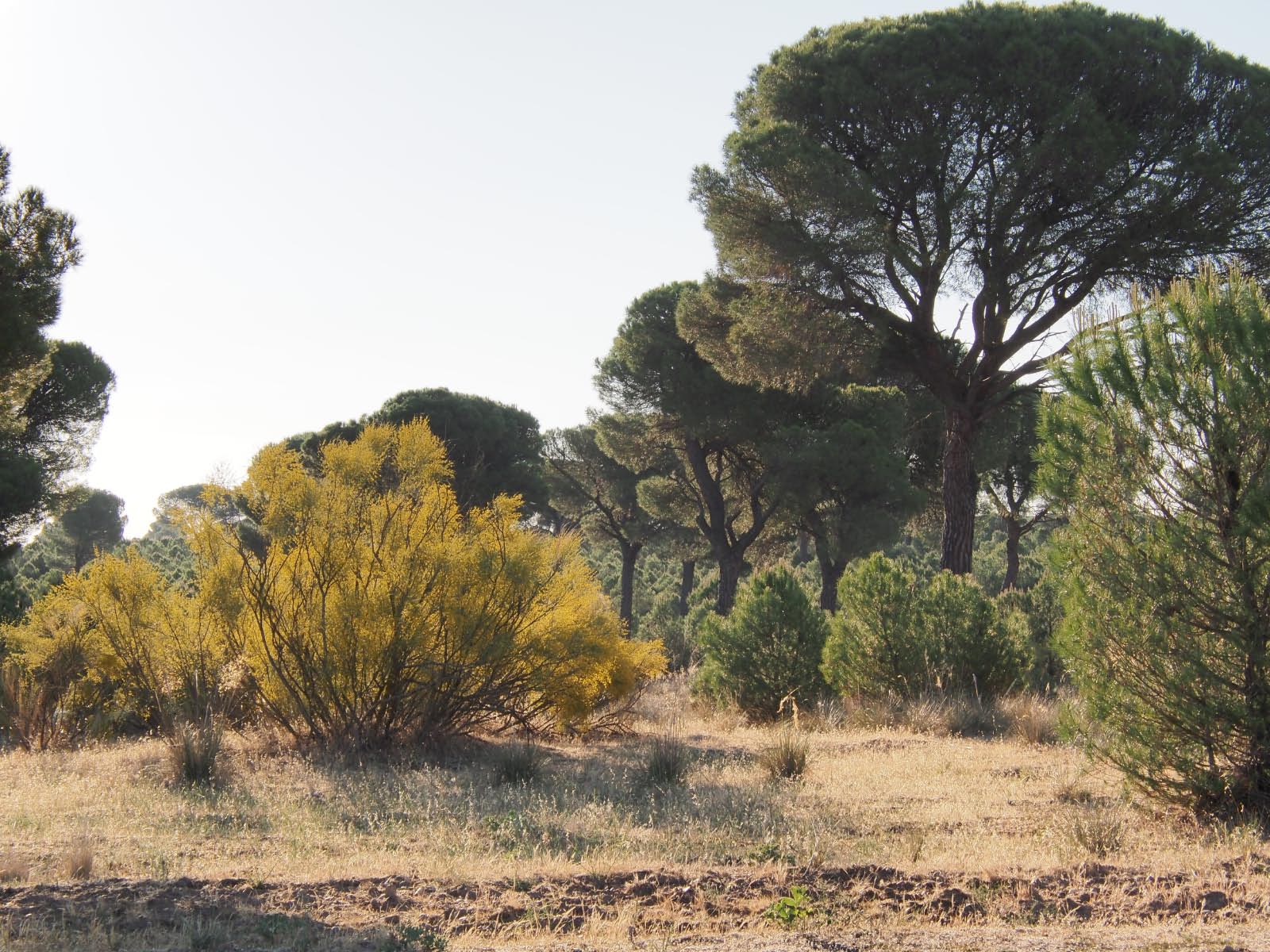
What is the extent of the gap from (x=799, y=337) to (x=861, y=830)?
8.93m

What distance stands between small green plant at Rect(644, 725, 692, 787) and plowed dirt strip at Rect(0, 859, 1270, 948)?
2723 mm

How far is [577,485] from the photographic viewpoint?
30625mm

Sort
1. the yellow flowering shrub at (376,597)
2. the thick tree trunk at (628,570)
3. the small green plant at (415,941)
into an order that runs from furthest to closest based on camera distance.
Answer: the thick tree trunk at (628,570)
the yellow flowering shrub at (376,597)
the small green plant at (415,941)

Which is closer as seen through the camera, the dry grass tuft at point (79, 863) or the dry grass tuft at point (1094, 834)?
the dry grass tuft at point (79, 863)

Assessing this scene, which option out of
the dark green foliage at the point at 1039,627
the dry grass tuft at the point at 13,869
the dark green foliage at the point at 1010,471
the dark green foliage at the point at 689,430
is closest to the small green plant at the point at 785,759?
the dry grass tuft at the point at 13,869

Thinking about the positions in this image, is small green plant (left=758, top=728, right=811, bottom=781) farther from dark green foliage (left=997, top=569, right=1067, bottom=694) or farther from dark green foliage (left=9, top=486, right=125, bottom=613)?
dark green foliage (left=9, top=486, right=125, bottom=613)

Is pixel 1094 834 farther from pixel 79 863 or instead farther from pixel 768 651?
pixel 768 651

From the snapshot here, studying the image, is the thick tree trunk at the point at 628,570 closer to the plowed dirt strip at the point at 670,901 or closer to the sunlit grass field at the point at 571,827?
the sunlit grass field at the point at 571,827

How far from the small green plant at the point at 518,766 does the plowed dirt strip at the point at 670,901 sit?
3.00m

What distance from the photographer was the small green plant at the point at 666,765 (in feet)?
25.6

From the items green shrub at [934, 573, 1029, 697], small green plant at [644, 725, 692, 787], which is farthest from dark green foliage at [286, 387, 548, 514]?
small green plant at [644, 725, 692, 787]

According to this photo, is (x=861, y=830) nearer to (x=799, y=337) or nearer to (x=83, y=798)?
(x=83, y=798)

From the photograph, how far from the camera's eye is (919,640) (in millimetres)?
11961

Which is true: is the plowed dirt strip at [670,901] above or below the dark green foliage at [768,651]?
below
